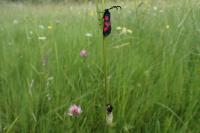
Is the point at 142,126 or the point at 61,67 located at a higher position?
the point at 61,67

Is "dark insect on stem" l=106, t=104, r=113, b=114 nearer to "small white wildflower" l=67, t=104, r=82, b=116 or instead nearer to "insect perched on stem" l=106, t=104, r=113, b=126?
"insect perched on stem" l=106, t=104, r=113, b=126

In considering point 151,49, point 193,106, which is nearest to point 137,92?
point 193,106

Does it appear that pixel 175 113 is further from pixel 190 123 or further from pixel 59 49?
pixel 59 49

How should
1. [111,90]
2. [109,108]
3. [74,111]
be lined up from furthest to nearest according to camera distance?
[111,90] < [74,111] < [109,108]

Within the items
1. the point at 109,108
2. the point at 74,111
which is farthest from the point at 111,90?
the point at 109,108

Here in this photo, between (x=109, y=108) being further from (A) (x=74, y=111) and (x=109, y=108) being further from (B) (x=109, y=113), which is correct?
(A) (x=74, y=111)

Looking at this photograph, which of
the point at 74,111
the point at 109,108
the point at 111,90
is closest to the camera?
the point at 109,108

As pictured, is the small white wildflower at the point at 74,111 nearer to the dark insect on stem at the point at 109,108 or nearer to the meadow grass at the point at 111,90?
the meadow grass at the point at 111,90

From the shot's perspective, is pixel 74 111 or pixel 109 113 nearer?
pixel 109 113

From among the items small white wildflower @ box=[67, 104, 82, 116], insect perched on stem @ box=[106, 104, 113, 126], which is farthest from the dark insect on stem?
small white wildflower @ box=[67, 104, 82, 116]

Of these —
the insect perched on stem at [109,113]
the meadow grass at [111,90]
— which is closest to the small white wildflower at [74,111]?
the meadow grass at [111,90]

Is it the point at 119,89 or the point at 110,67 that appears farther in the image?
the point at 110,67
